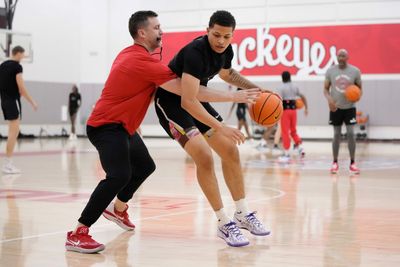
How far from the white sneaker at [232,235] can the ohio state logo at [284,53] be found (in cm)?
2244

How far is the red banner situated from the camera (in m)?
27.0

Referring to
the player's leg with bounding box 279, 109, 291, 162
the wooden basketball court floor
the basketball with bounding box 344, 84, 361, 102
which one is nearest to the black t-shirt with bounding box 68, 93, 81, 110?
the player's leg with bounding box 279, 109, 291, 162

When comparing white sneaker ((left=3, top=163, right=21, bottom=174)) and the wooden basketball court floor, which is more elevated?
the wooden basketball court floor

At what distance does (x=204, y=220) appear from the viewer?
24.3 feet

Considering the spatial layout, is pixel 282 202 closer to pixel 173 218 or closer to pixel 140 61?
pixel 173 218

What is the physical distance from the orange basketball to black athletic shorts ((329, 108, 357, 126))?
21.6ft

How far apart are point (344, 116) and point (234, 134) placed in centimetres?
745

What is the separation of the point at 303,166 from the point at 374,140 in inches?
502

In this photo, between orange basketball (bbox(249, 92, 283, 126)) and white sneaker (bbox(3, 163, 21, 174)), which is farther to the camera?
white sneaker (bbox(3, 163, 21, 174))

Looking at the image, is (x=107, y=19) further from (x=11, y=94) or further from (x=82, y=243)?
(x=82, y=243)

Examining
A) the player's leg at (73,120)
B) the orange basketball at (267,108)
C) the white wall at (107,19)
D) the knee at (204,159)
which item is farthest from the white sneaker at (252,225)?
the player's leg at (73,120)

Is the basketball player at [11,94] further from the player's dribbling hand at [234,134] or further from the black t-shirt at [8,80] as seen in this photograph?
the player's dribbling hand at [234,134]

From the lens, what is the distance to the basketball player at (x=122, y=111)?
5785 millimetres

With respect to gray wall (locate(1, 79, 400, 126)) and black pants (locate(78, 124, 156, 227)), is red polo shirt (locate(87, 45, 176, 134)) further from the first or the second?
gray wall (locate(1, 79, 400, 126))
